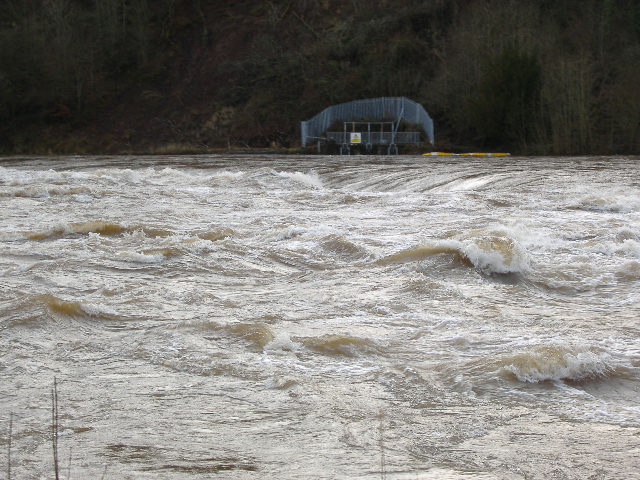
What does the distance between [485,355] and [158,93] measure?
4631 cm

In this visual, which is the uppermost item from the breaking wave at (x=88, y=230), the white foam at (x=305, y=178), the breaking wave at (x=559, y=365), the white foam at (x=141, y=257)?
the white foam at (x=305, y=178)

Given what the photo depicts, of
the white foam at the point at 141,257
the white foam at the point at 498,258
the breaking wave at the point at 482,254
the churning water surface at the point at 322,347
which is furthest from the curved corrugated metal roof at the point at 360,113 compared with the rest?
the white foam at the point at 141,257

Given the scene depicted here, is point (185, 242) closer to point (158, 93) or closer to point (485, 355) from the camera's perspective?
point (485, 355)

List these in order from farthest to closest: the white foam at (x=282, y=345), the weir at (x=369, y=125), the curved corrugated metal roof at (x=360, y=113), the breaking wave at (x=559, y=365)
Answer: the curved corrugated metal roof at (x=360, y=113) < the weir at (x=369, y=125) < the white foam at (x=282, y=345) < the breaking wave at (x=559, y=365)

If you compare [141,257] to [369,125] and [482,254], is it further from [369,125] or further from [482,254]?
[369,125]

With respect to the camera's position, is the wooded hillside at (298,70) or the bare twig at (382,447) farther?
the wooded hillside at (298,70)

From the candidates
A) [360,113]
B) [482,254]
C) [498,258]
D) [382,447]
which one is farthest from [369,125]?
[382,447]

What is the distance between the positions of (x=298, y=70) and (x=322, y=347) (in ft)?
137

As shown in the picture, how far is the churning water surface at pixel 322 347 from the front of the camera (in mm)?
4664

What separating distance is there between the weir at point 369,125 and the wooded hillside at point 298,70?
4.31 ft

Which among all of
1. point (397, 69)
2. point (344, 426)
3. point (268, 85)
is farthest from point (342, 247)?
point (268, 85)

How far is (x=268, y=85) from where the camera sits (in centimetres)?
4744

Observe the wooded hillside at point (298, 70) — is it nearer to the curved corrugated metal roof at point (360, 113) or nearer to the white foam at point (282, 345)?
the curved corrugated metal roof at point (360, 113)

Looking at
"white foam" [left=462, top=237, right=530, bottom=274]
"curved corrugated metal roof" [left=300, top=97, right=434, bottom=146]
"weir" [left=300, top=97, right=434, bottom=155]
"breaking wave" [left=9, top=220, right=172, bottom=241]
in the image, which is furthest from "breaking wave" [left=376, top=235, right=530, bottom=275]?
"curved corrugated metal roof" [left=300, top=97, right=434, bottom=146]
